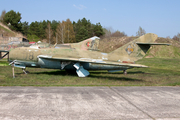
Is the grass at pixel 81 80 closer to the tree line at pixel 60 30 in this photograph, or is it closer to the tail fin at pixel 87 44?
the tail fin at pixel 87 44

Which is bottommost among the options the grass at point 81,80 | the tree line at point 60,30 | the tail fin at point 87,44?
the grass at point 81,80

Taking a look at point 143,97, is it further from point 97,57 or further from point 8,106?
point 97,57

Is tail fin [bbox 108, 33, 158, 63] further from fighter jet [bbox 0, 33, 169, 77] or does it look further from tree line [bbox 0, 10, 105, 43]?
tree line [bbox 0, 10, 105, 43]

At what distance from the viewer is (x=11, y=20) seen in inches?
2387

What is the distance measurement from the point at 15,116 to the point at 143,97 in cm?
504

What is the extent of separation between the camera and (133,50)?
15.6 metres

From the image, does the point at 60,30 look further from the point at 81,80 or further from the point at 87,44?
the point at 81,80

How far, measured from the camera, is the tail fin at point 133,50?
49.7ft

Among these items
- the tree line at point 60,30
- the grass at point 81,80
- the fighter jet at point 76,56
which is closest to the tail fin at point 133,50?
the fighter jet at point 76,56

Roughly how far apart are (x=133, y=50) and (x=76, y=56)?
5.52 m

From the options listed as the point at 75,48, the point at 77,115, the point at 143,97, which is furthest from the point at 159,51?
the point at 77,115

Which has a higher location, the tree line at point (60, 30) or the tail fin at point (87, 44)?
the tree line at point (60, 30)

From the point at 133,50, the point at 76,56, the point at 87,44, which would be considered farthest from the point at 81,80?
the point at 133,50

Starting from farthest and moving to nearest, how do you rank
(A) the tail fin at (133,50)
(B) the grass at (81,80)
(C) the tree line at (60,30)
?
(C) the tree line at (60,30) → (A) the tail fin at (133,50) → (B) the grass at (81,80)
